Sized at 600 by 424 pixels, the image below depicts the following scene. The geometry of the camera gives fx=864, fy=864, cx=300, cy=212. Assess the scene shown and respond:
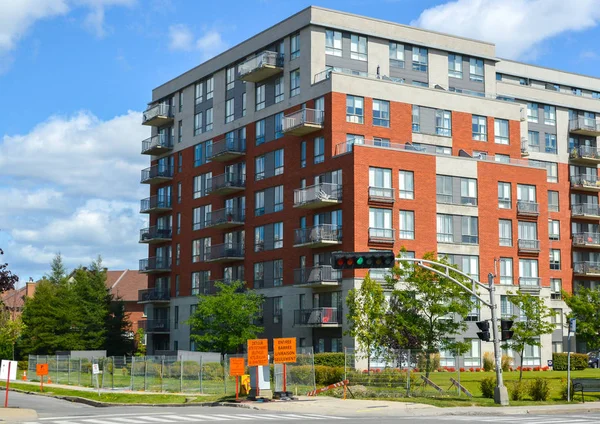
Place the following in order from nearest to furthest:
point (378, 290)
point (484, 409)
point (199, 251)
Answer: point (484, 409), point (378, 290), point (199, 251)

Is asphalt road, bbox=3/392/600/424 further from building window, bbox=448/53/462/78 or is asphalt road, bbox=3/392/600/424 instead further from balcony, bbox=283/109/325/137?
building window, bbox=448/53/462/78

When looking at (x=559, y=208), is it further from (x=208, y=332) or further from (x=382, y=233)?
(x=208, y=332)

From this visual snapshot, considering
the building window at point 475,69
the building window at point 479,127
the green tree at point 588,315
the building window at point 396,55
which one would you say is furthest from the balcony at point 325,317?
the building window at point 475,69

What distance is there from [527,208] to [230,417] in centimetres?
4461

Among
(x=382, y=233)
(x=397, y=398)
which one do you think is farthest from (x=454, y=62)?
(x=397, y=398)

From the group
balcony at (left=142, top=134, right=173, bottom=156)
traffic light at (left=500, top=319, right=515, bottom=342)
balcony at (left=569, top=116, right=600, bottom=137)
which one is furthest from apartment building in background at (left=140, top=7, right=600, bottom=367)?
traffic light at (left=500, top=319, right=515, bottom=342)

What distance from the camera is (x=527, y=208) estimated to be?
228 feet

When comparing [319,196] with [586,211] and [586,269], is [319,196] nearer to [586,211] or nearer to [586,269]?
[586,269]

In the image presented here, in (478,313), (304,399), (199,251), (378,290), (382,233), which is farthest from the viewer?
(199,251)

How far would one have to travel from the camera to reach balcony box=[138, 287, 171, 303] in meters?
84.1

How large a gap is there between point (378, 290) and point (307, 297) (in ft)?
40.3

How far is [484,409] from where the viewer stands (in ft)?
115

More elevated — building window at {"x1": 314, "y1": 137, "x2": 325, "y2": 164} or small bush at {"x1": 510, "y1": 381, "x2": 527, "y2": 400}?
building window at {"x1": 314, "y1": 137, "x2": 325, "y2": 164}

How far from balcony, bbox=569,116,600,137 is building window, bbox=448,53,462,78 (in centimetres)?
1823
